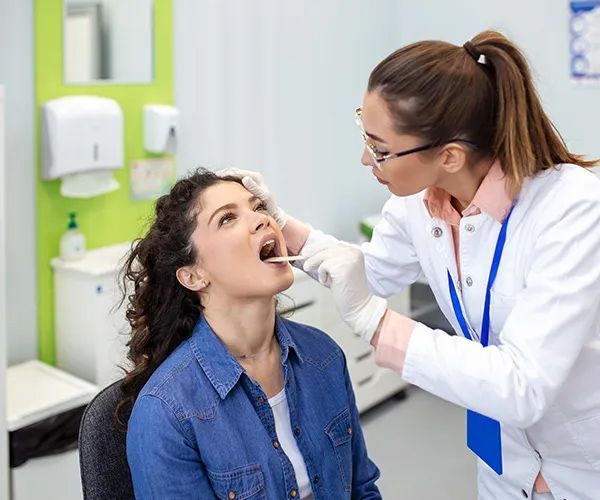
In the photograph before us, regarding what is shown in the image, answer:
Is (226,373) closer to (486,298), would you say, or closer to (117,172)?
(486,298)

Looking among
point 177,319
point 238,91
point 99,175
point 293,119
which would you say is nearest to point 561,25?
point 293,119

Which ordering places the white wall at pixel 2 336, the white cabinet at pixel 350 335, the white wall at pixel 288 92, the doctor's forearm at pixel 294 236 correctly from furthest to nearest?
the white cabinet at pixel 350 335 < the white wall at pixel 288 92 < the white wall at pixel 2 336 < the doctor's forearm at pixel 294 236

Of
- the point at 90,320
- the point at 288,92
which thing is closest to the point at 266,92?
the point at 288,92

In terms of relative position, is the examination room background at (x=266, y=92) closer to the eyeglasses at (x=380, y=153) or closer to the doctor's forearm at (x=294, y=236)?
the doctor's forearm at (x=294, y=236)

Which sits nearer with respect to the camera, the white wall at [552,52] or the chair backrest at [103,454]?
the chair backrest at [103,454]

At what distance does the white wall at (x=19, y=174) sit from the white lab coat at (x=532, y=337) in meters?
1.38

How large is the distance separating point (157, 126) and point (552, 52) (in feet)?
6.10

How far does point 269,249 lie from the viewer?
1542 millimetres

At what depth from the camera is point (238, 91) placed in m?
3.15

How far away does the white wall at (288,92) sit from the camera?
3.01 m

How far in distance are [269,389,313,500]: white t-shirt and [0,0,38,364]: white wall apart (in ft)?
4.44

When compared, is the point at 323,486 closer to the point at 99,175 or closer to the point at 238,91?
the point at 99,175

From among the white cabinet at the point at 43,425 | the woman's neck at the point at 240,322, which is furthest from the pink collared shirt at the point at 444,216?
the white cabinet at the point at 43,425

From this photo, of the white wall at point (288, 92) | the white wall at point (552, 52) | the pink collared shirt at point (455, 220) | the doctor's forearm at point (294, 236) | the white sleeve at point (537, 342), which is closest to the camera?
the white sleeve at point (537, 342)
